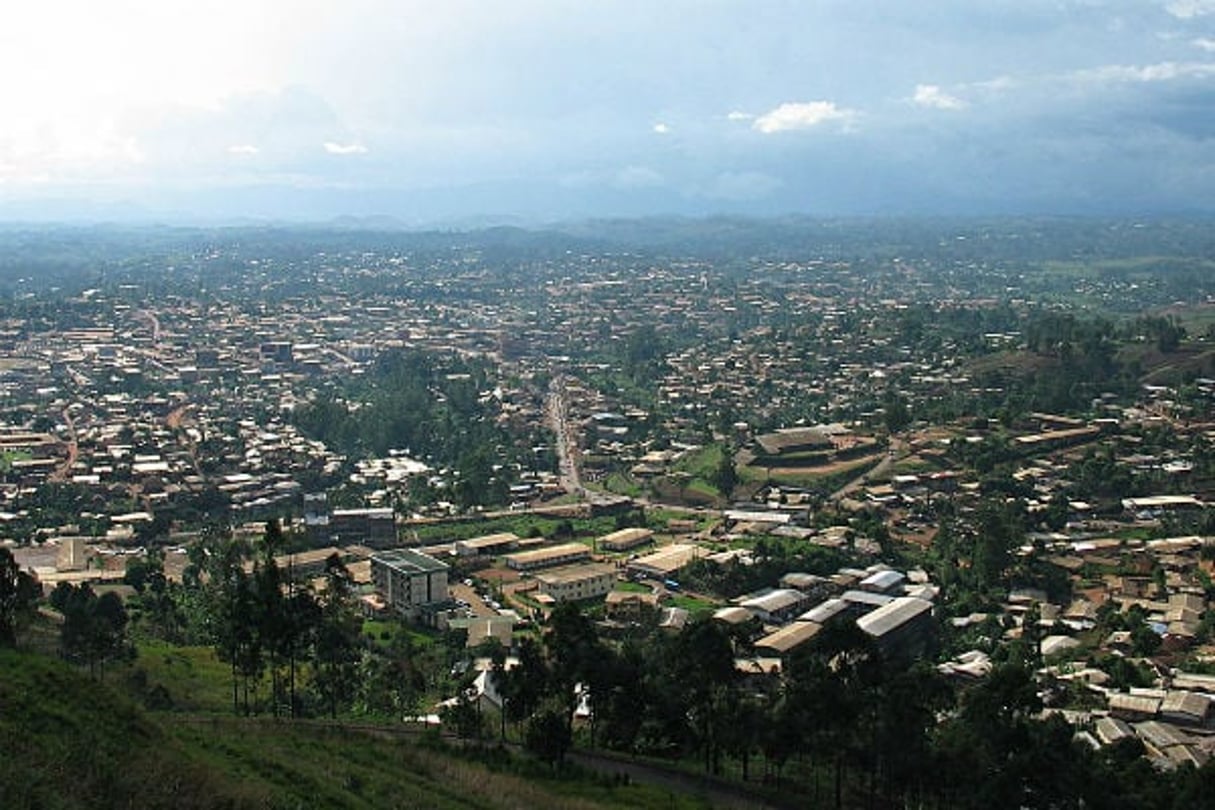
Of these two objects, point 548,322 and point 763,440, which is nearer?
point 763,440

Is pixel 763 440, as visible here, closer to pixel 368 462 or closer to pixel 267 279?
pixel 368 462

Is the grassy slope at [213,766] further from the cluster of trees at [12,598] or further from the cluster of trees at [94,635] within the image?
the cluster of trees at [94,635]

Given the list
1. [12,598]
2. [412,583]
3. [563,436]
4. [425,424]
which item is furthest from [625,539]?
[12,598]

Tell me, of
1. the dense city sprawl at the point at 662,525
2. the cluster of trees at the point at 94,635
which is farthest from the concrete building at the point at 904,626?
the cluster of trees at the point at 94,635

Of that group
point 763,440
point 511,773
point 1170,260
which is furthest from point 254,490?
point 1170,260

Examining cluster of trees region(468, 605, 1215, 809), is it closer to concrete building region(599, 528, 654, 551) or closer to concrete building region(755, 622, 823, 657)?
concrete building region(755, 622, 823, 657)

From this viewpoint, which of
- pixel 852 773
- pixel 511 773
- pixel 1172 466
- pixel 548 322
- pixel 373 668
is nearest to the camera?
pixel 511 773
